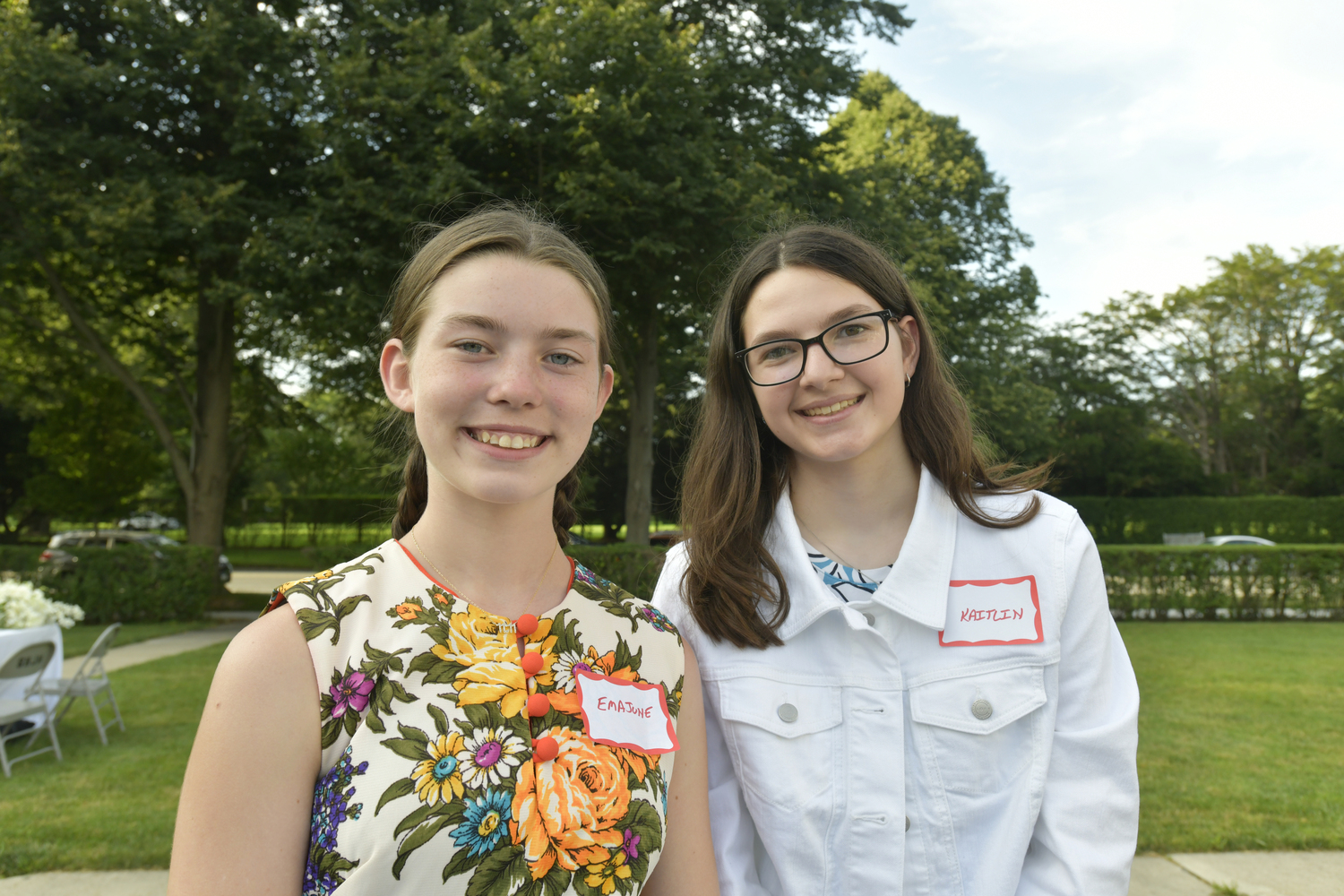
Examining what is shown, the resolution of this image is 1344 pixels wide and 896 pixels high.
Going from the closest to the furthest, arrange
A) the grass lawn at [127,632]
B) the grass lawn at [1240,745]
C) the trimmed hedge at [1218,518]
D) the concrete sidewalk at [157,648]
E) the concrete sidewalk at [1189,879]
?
the concrete sidewalk at [1189,879] < the grass lawn at [1240,745] < the concrete sidewalk at [157,648] < the grass lawn at [127,632] < the trimmed hedge at [1218,518]

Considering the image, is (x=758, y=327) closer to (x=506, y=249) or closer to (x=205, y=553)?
(x=506, y=249)

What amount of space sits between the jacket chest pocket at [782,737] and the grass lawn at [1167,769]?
13.5ft

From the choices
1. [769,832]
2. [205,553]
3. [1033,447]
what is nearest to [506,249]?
[769,832]

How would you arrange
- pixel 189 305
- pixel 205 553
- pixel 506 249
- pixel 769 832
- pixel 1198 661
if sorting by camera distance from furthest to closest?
pixel 189 305
pixel 205 553
pixel 1198 661
pixel 769 832
pixel 506 249

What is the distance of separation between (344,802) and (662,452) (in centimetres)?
2295

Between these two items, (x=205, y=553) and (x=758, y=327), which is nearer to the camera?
(x=758, y=327)

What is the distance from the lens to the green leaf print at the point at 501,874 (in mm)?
1300

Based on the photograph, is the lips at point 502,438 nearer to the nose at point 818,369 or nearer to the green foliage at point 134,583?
the nose at point 818,369

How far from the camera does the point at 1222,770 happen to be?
6449 millimetres

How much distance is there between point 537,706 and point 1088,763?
3.86 ft

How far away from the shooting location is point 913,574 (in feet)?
6.40

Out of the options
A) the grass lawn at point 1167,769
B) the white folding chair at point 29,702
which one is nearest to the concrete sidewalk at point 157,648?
the grass lawn at point 1167,769

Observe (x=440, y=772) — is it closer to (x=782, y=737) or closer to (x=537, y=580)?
(x=537, y=580)

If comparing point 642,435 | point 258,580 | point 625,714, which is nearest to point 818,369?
point 625,714
